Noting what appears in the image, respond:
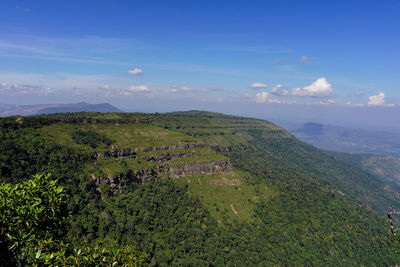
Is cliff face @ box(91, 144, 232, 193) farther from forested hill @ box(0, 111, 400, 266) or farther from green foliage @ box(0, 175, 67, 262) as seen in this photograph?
green foliage @ box(0, 175, 67, 262)

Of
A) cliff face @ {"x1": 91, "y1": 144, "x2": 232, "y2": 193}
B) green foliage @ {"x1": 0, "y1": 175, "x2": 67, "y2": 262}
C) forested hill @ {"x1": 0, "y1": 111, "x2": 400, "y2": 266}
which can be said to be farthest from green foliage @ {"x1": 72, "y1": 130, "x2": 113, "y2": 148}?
green foliage @ {"x1": 0, "y1": 175, "x2": 67, "y2": 262}

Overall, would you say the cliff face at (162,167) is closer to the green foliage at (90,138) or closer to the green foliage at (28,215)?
the green foliage at (90,138)

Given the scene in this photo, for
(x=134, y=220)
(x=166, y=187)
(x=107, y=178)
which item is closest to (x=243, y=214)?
(x=166, y=187)

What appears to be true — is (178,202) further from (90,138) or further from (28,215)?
(28,215)

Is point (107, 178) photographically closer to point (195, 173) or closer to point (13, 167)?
point (13, 167)

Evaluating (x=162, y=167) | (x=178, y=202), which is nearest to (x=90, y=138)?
(x=162, y=167)

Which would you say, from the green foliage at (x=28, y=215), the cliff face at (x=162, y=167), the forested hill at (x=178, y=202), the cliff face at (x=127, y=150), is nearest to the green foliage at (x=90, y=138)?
the forested hill at (x=178, y=202)
